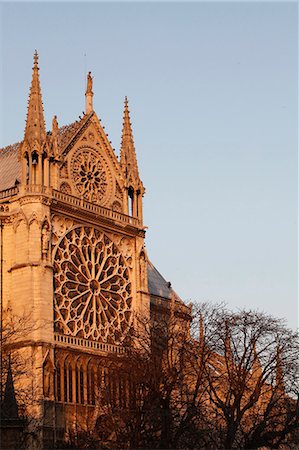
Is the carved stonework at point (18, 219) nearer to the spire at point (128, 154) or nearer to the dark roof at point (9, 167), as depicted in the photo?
the dark roof at point (9, 167)

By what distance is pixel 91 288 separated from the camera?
181 ft

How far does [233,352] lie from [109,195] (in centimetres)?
1674

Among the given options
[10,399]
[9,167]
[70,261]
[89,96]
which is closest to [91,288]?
[70,261]

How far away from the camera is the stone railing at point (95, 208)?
178 ft

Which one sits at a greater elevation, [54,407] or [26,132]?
[26,132]

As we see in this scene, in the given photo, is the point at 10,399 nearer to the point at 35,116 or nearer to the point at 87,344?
the point at 87,344

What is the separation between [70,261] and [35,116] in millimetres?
8189

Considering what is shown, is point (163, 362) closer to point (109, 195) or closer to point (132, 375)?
point (132, 375)

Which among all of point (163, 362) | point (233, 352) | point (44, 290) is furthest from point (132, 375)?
point (44, 290)

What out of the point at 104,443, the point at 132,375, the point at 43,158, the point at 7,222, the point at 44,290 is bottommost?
the point at 104,443

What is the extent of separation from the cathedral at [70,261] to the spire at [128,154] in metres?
0.09

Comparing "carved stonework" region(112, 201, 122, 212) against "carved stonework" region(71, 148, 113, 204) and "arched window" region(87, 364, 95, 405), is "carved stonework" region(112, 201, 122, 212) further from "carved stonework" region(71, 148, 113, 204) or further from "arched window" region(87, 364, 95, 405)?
"arched window" region(87, 364, 95, 405)

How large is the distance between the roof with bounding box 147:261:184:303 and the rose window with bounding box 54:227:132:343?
6.57 m

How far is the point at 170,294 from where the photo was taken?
66.5m
